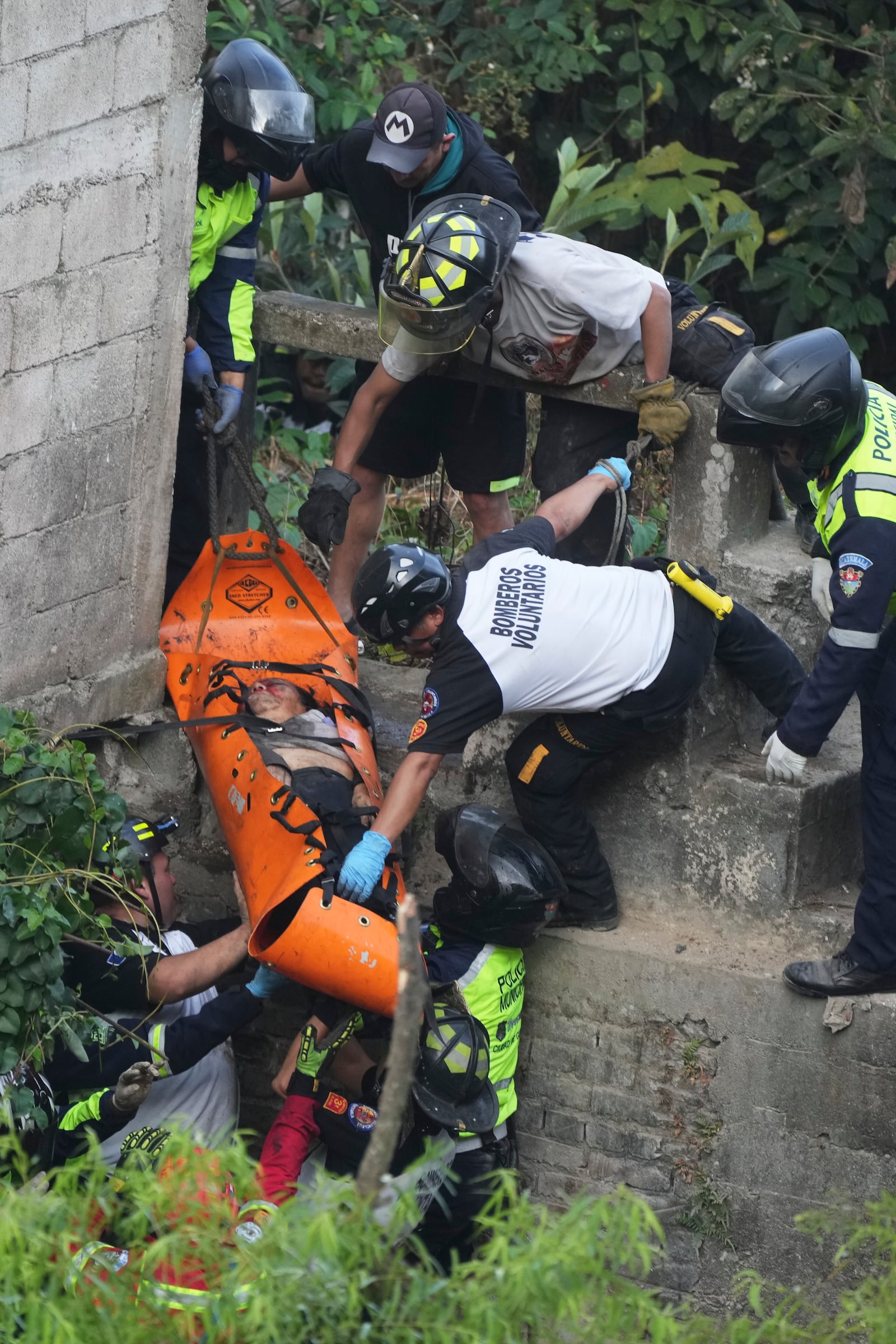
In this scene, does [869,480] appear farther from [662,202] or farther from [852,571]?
[662,202]

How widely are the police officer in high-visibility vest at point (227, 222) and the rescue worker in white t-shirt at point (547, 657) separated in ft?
3.95

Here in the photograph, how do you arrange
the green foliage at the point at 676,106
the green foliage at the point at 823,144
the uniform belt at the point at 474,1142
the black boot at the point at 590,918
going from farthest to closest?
the green foliage at the point at 676,106 → the green foliage at the point at 823,144 → the black boot at the point at 590,918 → the uniform belt at the point at 474,1142

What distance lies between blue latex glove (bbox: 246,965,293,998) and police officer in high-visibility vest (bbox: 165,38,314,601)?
154 cm

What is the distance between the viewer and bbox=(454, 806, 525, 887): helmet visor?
14.1 feet

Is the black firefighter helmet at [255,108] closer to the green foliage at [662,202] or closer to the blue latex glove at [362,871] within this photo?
the blue latex glove at [362,871]

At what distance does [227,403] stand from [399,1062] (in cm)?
338

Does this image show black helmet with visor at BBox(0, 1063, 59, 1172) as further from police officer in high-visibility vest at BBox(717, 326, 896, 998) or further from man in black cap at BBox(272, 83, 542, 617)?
police officer in high-visibility vest at BBox(717, 326, 896, 998)

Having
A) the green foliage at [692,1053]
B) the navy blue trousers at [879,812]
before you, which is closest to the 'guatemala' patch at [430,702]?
the navy blue trousers at [879,812]

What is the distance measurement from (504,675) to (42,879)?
51.7 inches

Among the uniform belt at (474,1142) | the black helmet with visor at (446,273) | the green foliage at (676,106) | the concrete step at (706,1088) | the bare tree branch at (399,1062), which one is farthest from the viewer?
the green foliage at (676,106)

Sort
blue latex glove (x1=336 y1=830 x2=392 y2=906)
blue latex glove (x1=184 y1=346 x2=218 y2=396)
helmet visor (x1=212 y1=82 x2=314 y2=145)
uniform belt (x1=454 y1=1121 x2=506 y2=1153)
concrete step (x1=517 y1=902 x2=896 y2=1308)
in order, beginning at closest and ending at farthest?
blue latex glove (x1=336 y1=830 x2=392 y2=906), concrete step (x1=517 y1=902 x2=896 y2=1308), uniform belt (x1=454 y1=1121 x2=506 y2=1153), helmet visor (x1=212 y1=82 x2=314 y2=145), blue latex glove (x1=184 y1=346 x2=218 y2=396)

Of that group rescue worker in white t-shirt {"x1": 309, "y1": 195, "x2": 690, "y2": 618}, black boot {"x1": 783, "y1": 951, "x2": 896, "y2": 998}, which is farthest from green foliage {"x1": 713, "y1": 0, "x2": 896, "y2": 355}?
black boot {"x1": 783, "y1": 951, "x2": 896, "y2": 998}

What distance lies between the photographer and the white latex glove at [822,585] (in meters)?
4.50

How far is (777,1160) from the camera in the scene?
14.4 ft
